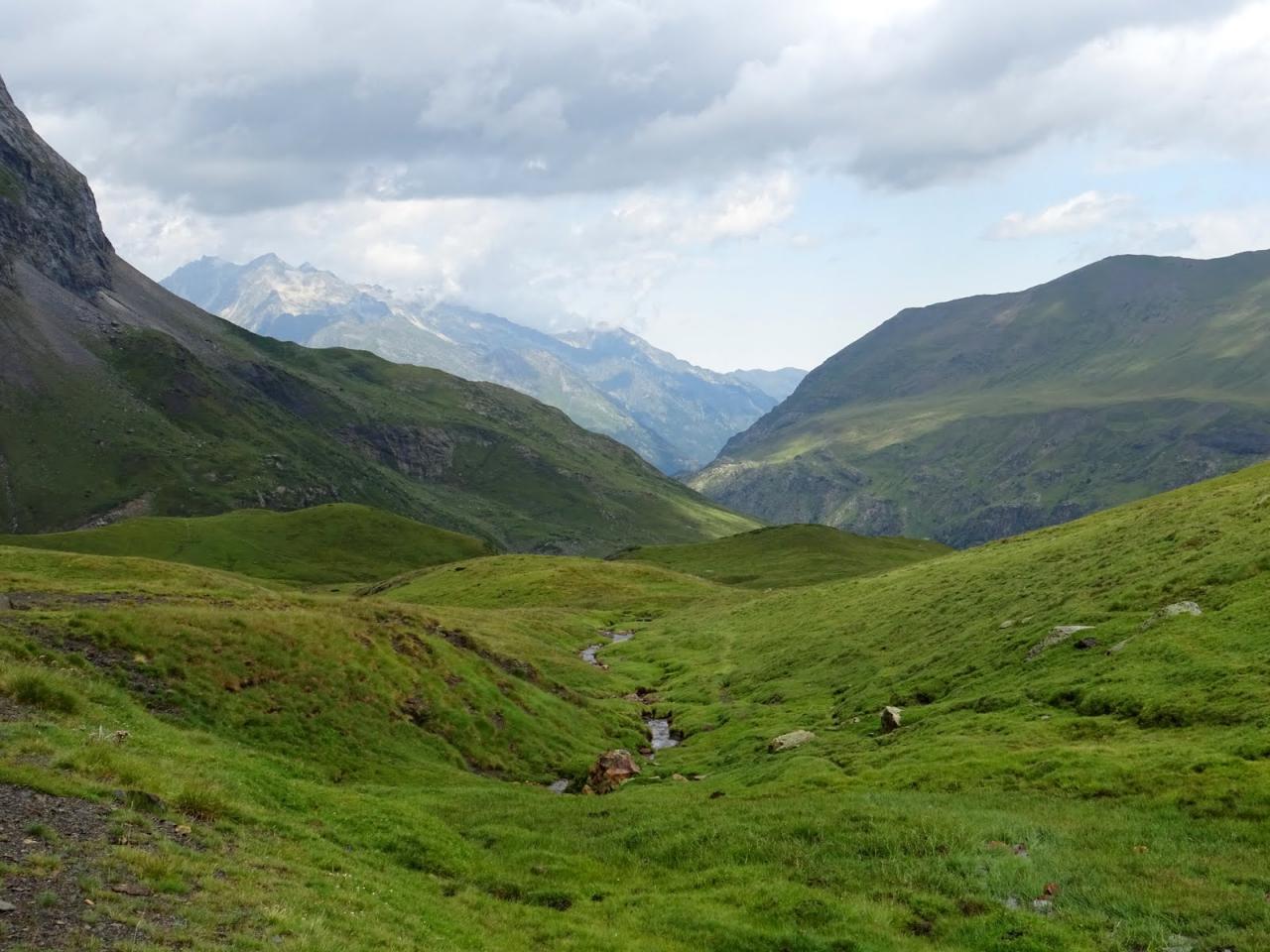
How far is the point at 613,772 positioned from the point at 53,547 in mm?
149564

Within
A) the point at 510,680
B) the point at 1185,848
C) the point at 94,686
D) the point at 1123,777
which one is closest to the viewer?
the point at 1185,848

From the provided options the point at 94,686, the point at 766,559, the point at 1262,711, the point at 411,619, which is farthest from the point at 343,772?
the point at 766,559

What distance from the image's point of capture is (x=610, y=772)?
48.1m

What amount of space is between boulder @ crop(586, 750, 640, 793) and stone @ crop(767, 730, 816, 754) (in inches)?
314

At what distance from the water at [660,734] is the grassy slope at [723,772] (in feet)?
4.88

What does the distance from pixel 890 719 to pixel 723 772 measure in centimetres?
960

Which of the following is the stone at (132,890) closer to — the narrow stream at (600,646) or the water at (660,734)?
the water at (660,734)

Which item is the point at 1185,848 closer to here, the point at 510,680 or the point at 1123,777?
the point at 1123,777

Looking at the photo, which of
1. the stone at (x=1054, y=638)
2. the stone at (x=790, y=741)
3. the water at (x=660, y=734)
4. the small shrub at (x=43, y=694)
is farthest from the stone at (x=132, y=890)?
the stone at (x=1054, y=638)

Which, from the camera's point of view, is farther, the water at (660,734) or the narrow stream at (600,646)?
the narrow stream at (600,646)

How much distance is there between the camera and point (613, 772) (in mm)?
47969

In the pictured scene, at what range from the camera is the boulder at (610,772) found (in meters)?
47.1

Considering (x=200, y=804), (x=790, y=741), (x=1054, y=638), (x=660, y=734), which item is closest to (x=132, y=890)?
(x=200, y=804)

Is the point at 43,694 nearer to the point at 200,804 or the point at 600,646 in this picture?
the point at 200,804
